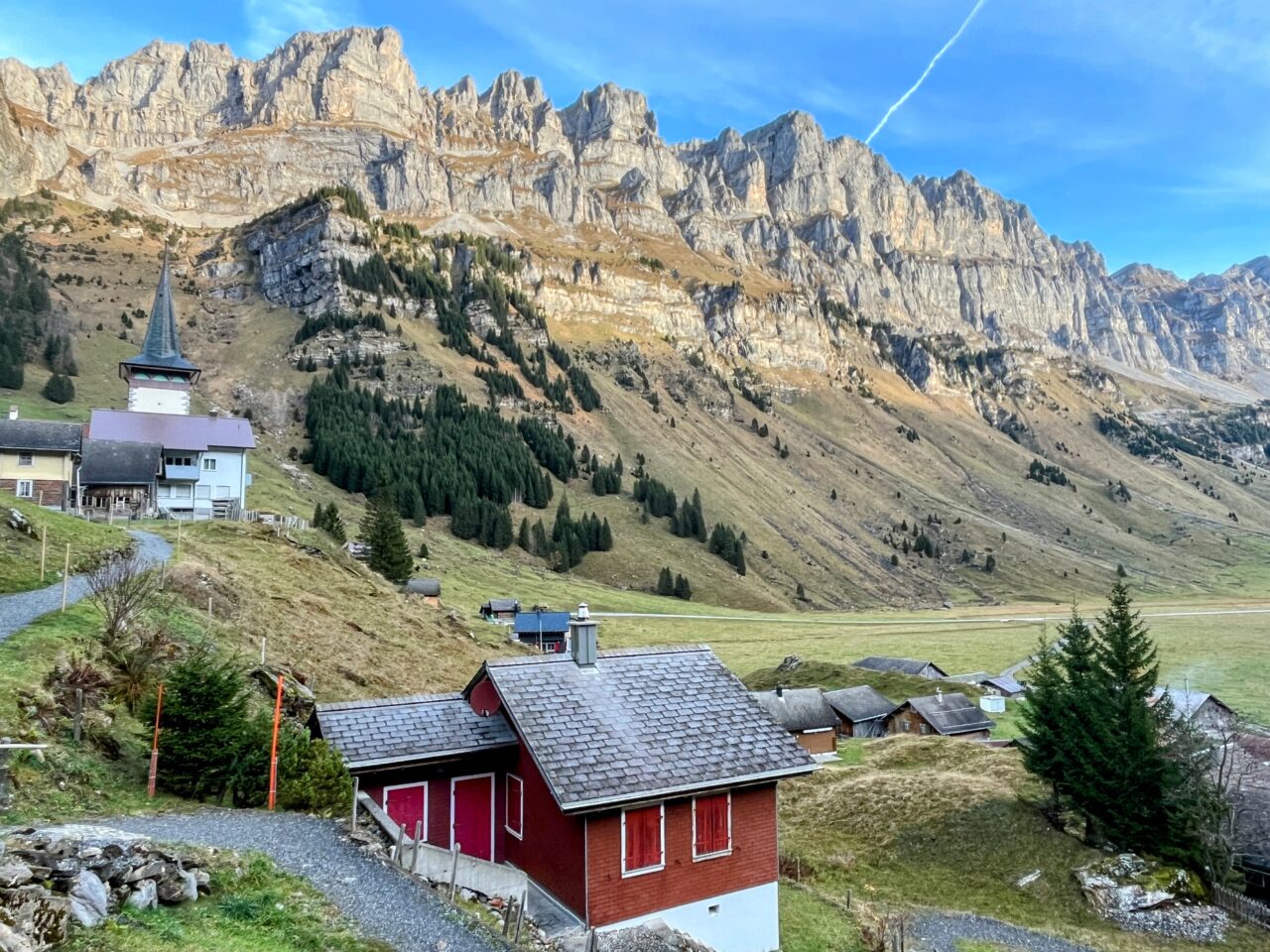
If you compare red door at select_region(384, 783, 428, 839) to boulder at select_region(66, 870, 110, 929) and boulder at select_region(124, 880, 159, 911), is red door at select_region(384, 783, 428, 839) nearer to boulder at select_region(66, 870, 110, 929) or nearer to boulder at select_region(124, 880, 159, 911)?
boulder at select_region(124, 880, 159, 911)

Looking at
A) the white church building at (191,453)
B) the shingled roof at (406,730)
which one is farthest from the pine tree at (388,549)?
the shingled roof at (406,730)

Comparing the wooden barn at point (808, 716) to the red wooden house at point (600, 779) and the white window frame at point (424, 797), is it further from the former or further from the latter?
the white window frame at point (424, 797)

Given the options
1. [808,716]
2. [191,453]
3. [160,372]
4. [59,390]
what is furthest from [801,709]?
[59,390]

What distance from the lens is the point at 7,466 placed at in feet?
179

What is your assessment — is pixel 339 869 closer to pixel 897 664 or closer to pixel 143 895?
pixel 143 895

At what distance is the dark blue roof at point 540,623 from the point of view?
82438 millimetres

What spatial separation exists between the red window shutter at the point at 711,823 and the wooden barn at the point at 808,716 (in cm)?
4162

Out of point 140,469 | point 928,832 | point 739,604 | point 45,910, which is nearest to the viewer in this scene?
point 45,910

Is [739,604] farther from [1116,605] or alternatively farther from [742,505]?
[1116,605]

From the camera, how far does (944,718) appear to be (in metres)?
66.0

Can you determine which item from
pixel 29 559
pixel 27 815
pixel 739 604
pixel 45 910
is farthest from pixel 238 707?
pixel 739 604

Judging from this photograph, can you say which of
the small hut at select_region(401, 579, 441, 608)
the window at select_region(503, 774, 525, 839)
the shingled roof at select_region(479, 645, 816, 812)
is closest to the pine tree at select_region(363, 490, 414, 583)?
the small hut at select_region(401, 579, 441, 608)

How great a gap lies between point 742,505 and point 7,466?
146722mm

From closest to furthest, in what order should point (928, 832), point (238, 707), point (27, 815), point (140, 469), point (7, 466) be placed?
point (27, 815) < point (238, 707) < point (928, 832) < point (7, 466) < point (140, 469)
